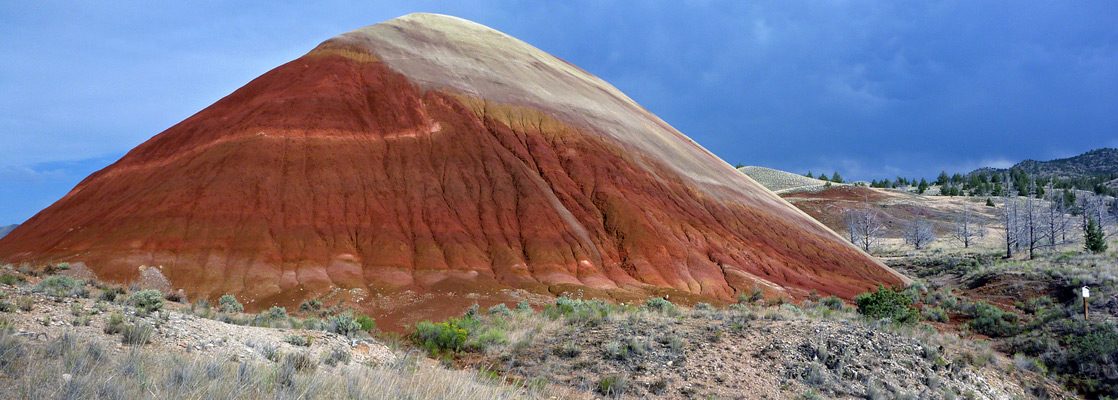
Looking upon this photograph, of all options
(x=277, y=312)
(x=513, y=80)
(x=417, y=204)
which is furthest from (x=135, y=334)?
(x=513, y=80)

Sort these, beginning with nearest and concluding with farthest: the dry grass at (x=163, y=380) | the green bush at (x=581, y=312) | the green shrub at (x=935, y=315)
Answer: the dry grass at (x=163, y=380)
the green bush at (x=581, y=312)
the green shrub at (x=935, y=315)

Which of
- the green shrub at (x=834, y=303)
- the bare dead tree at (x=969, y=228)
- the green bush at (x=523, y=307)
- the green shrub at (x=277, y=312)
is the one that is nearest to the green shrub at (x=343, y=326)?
the green shrub at (x=277, y=312)

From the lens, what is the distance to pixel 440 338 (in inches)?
507

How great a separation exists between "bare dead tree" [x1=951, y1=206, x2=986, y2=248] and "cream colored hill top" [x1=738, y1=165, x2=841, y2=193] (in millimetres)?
21022

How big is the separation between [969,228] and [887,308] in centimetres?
5816

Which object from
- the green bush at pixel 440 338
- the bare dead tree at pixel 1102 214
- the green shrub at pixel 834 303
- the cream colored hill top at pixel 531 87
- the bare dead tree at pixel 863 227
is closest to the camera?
the green bush at pixel 440 338

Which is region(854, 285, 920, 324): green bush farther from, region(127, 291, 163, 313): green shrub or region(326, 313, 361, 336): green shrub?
region(127, 291, 163, 313): green shrub

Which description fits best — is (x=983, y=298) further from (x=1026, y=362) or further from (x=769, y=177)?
(x=769, y=177)

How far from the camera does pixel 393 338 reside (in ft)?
44.8

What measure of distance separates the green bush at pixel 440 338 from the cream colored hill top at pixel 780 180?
282ft

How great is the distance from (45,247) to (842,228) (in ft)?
235

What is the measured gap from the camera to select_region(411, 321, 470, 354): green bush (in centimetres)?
1254

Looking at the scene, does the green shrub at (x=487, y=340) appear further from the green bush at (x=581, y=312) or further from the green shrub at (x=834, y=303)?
the green shrub at (x=834, y=303)

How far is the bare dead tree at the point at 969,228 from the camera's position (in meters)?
58.3
